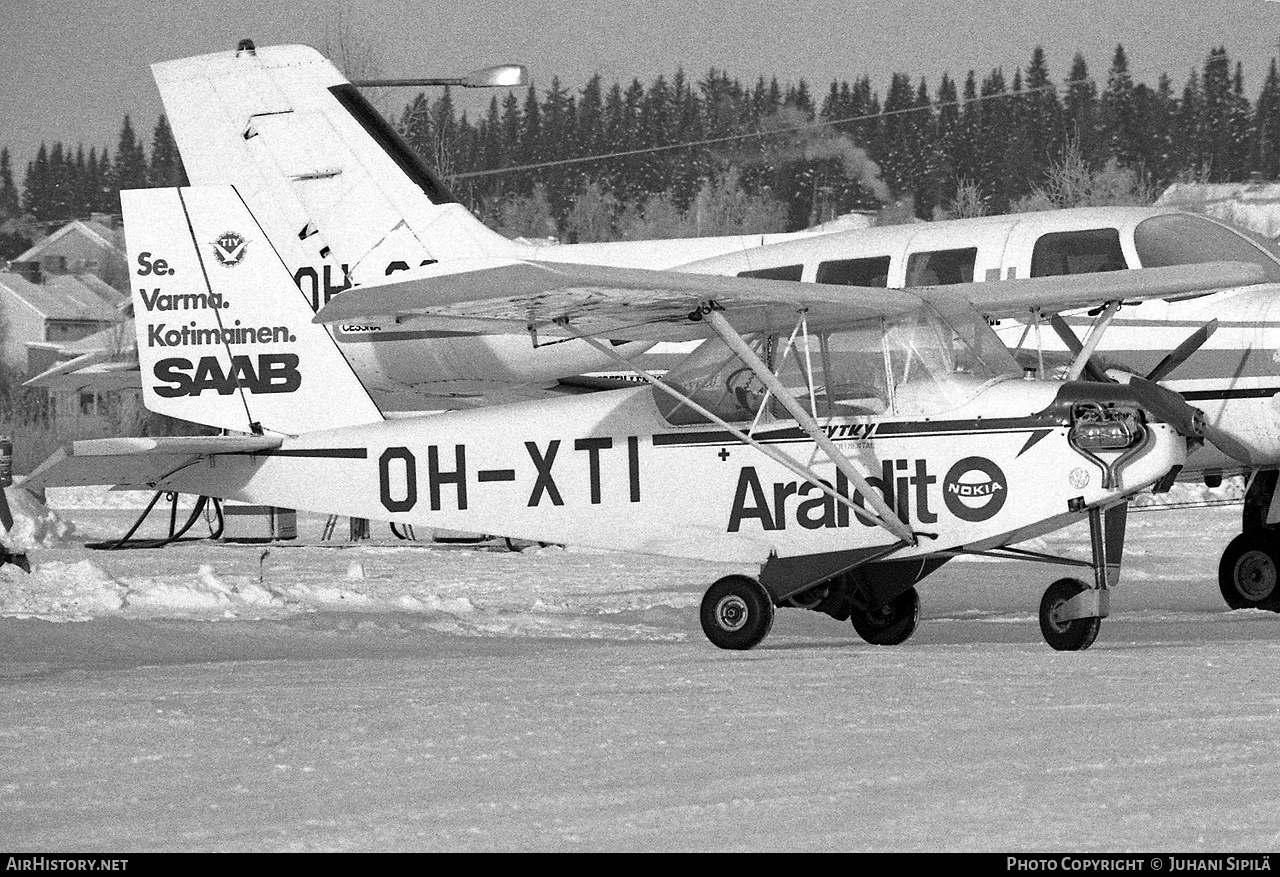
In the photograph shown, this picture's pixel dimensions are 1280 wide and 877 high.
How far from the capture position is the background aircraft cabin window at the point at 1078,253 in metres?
13.3

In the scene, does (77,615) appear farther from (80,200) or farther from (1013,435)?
(80,200)

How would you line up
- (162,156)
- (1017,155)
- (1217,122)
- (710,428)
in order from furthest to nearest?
(162,156), (1217,122), (1017,155), (710,428)

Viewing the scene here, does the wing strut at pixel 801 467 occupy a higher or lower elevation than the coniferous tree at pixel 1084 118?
lower

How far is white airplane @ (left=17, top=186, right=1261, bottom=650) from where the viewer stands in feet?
33.1

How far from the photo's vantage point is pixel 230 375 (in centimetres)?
1241

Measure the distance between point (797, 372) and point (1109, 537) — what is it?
2035 millimetres

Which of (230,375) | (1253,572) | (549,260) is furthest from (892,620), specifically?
(549,260)

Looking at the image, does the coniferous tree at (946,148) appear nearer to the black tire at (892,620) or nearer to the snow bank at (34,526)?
the snow bank at (34,526)

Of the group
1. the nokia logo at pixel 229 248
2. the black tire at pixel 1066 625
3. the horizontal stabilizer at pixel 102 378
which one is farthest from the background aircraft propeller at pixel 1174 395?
the horizontal stabilizer at pixel 102 378

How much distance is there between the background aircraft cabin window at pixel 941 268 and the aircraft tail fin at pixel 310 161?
198 inches

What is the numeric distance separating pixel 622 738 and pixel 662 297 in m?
4.11

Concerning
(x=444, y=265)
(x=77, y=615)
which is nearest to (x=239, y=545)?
(x=77, y=615)

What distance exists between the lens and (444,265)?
377 inches

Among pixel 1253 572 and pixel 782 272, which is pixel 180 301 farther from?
pixel 1253 572
